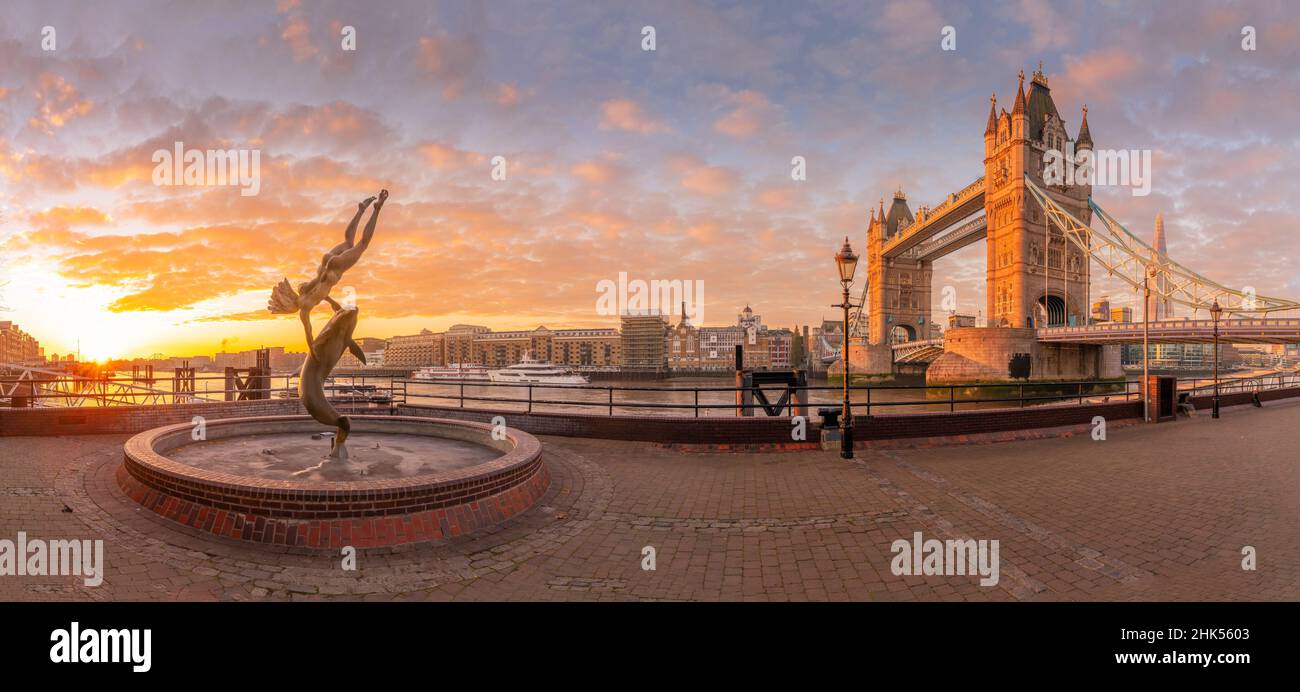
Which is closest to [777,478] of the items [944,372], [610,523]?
[610,523]

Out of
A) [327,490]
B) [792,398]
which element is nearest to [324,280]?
[327,490]

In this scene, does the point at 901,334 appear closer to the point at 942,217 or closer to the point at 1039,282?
the point at 942,217

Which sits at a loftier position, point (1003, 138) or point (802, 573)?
point (1003, 138)

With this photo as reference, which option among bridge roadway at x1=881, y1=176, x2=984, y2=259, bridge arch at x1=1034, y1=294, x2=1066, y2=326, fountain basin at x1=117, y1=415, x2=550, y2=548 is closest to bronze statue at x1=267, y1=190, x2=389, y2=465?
fountain basin at x1=117, y1=415, x2=550, y2=548

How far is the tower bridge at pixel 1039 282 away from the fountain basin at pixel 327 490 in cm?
5551

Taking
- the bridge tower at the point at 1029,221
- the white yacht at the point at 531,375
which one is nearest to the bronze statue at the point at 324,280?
the white yacht at the point at 531,375

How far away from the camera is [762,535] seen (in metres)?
5.67

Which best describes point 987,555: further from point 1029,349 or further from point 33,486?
point 1029,349

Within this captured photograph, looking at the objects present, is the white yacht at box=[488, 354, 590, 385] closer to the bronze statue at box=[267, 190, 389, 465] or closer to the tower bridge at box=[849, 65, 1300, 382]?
the tower bridge at box=[849, 65, 1300, 382]

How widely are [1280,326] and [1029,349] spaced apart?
60.4 feet

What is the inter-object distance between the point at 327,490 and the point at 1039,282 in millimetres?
82884

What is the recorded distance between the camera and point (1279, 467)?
30.0 ft

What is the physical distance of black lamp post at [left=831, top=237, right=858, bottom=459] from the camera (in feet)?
31.8

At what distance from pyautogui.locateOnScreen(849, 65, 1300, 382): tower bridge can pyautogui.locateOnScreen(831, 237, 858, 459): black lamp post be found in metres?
47.5
